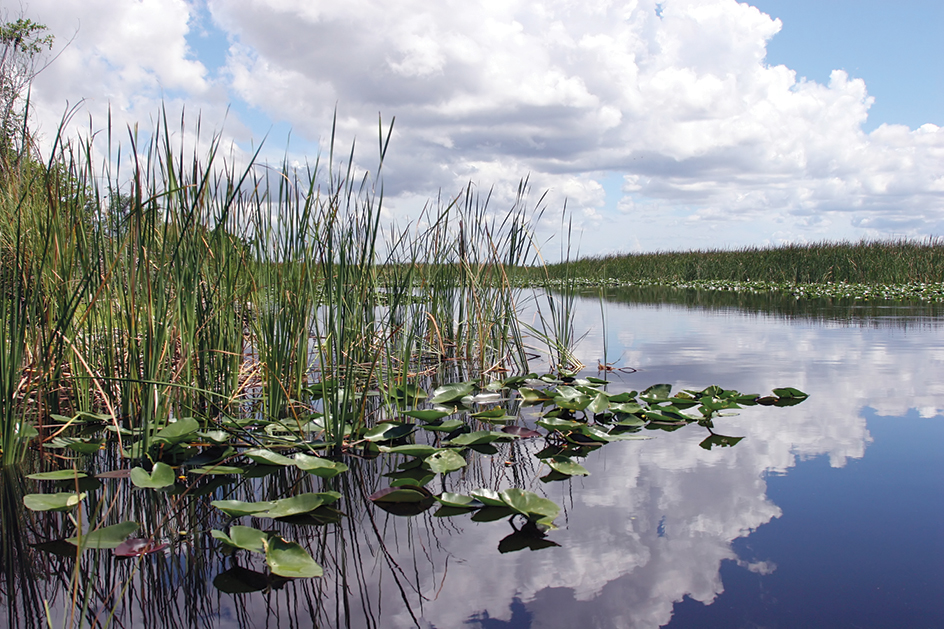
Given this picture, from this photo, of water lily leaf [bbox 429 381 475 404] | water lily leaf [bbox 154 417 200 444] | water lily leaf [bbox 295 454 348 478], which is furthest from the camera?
water lily leaf [bbox 429 381 475 404]

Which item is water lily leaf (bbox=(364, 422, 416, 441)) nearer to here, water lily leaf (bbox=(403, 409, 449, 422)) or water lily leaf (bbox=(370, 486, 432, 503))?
water lily leaf (bbox=(403, 409, 449, 422))

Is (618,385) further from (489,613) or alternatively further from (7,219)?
(7,219)

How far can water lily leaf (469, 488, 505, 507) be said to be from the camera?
1391 millimetres

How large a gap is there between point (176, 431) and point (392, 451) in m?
0.61

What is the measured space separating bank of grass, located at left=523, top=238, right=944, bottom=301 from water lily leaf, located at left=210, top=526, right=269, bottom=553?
876 cm

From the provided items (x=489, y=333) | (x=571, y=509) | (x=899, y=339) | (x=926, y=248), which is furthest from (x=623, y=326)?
(x=926, y=248)

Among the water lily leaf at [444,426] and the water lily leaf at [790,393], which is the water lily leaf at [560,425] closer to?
the water lily leaf at [444,426]

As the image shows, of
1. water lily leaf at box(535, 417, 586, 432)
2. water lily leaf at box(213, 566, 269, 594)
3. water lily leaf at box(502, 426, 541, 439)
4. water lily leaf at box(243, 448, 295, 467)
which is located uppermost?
water lily leaf at box(243, 448, 295, 467)

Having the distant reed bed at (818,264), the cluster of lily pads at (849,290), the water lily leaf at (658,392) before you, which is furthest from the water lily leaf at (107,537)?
the distant reed bed at (818,264)

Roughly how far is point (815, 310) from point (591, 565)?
687cm

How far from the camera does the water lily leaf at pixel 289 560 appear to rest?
1.07m

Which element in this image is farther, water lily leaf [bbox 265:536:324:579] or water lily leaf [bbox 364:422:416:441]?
water lily leaf [bbox 364:422:416:441]

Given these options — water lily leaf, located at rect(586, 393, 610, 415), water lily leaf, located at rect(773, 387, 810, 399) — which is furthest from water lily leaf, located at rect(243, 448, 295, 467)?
water lily leaf, located at rect(773, 387, 810, 399)

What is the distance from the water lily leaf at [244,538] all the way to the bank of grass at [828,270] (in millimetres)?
8756
